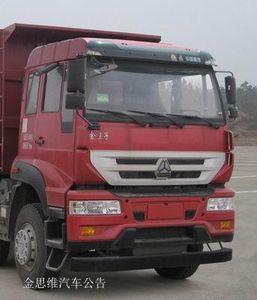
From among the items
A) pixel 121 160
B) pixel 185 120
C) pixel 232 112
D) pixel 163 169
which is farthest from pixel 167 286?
pixel 232 112

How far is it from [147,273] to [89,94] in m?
3.00

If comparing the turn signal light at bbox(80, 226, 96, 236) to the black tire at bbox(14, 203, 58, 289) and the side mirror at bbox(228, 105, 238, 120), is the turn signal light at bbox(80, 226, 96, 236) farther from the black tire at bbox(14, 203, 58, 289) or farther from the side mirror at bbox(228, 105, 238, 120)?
the side mirror at bbox(228, 105, 238, 120)

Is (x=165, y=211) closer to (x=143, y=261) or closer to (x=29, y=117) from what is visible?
(x=143, y=261)

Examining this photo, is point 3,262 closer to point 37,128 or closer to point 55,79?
point 37,128

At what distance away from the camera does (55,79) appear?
752cm

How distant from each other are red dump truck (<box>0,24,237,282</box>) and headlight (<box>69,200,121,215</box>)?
0.04 feet

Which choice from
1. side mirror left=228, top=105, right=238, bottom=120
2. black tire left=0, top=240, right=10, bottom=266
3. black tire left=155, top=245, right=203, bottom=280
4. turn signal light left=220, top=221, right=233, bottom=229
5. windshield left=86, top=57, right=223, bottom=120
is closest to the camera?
windshield left=86, top=57, right=223, bottom=120

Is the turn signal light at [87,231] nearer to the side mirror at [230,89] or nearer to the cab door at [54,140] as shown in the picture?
the cab door at [54,140]

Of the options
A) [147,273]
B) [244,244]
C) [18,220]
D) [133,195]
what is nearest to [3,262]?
[18,220]

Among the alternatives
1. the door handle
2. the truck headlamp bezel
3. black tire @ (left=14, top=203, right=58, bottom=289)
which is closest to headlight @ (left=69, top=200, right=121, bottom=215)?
black tire @ (left=14, top=203, right=58, bottom=289)

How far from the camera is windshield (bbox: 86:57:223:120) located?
710 centimetres

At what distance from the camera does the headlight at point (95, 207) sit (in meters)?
Answer: 6.84

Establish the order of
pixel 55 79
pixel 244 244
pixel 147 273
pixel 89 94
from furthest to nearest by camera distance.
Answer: pixel 244 244
pixel 147 273
pixel 55 79
pixel 89 94

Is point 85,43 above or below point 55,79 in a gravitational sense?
above
